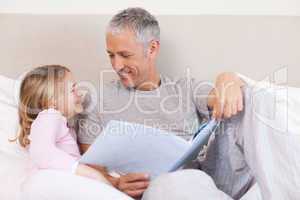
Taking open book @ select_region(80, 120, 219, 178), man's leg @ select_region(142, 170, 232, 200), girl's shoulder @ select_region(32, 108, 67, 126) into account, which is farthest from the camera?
girl's shoulder @ select_region(32, 108, 67, 126)

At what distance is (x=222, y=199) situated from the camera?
1.00 meters

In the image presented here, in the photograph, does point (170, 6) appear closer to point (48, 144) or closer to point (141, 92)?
point (141, 92)

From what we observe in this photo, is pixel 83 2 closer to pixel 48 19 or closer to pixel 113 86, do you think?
pixel 48 19

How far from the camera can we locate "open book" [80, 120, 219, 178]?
1066 mm

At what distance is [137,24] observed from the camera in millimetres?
1336

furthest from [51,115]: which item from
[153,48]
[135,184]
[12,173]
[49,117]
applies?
[153,48]

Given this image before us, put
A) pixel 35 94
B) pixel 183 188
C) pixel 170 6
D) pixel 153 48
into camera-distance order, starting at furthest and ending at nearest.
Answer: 1. pixel 170 6
2. pixel 153 48
3. pixel 35 94
4. pixel 183 188

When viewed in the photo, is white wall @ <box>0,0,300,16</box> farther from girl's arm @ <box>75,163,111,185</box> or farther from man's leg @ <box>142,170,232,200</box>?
man's leg @ <box>142,170,232,200</box>

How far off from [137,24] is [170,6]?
0.78 feet

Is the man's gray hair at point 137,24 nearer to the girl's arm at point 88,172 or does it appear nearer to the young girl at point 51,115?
the young girl at point 51,115

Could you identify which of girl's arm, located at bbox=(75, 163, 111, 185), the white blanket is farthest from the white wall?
girl's arm, located at bbox=(75, 163, 111, 185)

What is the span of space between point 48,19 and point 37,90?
0.36m

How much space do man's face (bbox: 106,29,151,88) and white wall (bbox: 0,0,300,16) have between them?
9.1 inches

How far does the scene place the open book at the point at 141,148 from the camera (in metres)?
1.07
